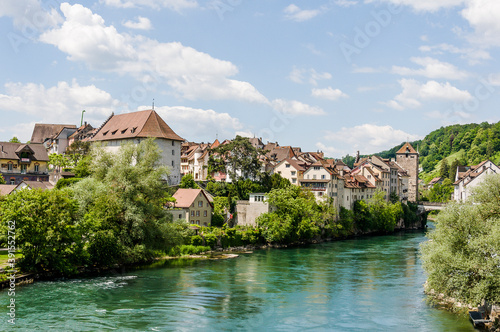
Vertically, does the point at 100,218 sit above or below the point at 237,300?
above

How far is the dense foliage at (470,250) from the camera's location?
22234mm

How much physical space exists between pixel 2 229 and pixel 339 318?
22.0 m

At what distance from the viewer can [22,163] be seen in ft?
230

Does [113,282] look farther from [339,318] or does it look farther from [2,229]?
[339,318]

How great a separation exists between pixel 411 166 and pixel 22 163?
87.8 metres

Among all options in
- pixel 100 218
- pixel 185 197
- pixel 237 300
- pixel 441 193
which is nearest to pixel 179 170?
pixel 185 197

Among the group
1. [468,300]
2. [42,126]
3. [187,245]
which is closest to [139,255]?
[187,245]

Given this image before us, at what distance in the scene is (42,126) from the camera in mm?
103188

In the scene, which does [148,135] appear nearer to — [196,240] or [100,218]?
[196,240]

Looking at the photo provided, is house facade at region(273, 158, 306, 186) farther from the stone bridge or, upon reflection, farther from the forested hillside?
the forested hillside

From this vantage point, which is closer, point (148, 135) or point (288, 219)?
point (288, 219)

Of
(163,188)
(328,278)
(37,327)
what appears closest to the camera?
(37,327)

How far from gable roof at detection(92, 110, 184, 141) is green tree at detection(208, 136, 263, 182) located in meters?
7.90

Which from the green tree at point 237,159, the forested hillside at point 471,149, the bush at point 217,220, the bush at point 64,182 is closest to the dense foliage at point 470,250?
the bush at point 217,220
